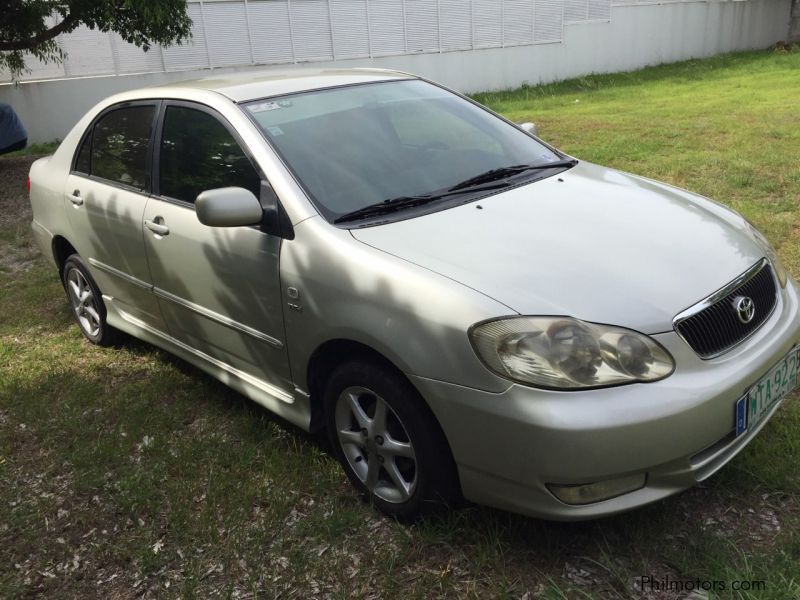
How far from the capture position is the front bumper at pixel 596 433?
2164 millimetres

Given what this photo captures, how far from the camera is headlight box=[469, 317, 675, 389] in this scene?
2.22 m

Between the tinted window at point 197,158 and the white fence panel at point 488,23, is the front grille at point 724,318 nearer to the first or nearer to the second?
the tinted window at point 197,158

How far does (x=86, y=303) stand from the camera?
4.75m

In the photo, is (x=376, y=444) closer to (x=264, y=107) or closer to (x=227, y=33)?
(x=264, y=107)

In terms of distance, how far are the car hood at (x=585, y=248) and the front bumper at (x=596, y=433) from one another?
0.74 ft

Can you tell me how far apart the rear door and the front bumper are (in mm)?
2112

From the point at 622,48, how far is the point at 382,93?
63.6ft

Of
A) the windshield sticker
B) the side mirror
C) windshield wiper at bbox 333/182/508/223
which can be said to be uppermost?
the windshield sticker

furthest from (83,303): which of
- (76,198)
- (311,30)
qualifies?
(311,30)

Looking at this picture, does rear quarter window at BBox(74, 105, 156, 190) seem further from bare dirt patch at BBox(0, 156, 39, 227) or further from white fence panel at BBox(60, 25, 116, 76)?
white fence panel at BBox(60, 25, 116, 76)

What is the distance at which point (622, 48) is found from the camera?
2089 cm

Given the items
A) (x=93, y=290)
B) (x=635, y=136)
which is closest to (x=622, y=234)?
(x=93, y=290)

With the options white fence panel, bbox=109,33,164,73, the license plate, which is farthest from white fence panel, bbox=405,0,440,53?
the license plate

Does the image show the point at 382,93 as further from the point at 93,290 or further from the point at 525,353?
the point at 93,290
